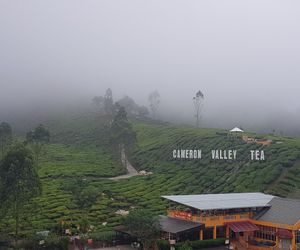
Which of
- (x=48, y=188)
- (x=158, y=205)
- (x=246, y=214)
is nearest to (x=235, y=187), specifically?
(x=158, y=205)

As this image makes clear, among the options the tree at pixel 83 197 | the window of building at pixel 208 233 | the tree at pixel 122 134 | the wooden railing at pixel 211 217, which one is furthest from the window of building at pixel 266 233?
the tree at pixel 122 134

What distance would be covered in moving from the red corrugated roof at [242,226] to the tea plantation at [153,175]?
1634 cm

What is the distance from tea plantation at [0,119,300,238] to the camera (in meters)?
72.1

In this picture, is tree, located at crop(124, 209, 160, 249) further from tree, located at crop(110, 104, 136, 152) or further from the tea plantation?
tree, located at crop(110, 104, 136, 152)

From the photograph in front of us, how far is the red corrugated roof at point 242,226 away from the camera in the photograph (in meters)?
59.6

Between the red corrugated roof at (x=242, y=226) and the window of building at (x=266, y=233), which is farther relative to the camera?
the red corrugated roof at (x=242, y=226)

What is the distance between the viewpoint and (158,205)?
259 ft

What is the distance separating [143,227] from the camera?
54219 millimetres

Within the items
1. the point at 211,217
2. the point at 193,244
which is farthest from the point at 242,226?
the point at 193,244

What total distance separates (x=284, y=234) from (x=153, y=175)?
4922cm

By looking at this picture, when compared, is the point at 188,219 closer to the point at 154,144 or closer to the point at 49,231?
the point at 49,231

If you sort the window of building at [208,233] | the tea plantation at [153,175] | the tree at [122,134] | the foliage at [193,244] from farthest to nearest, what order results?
the tree at [122,134], the tea plantation at [153,175], the window of building at [208,233], the foliage at [193,244]

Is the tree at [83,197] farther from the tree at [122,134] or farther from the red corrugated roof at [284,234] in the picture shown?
the tree at [122,134]

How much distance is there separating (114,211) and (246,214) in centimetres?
2314
